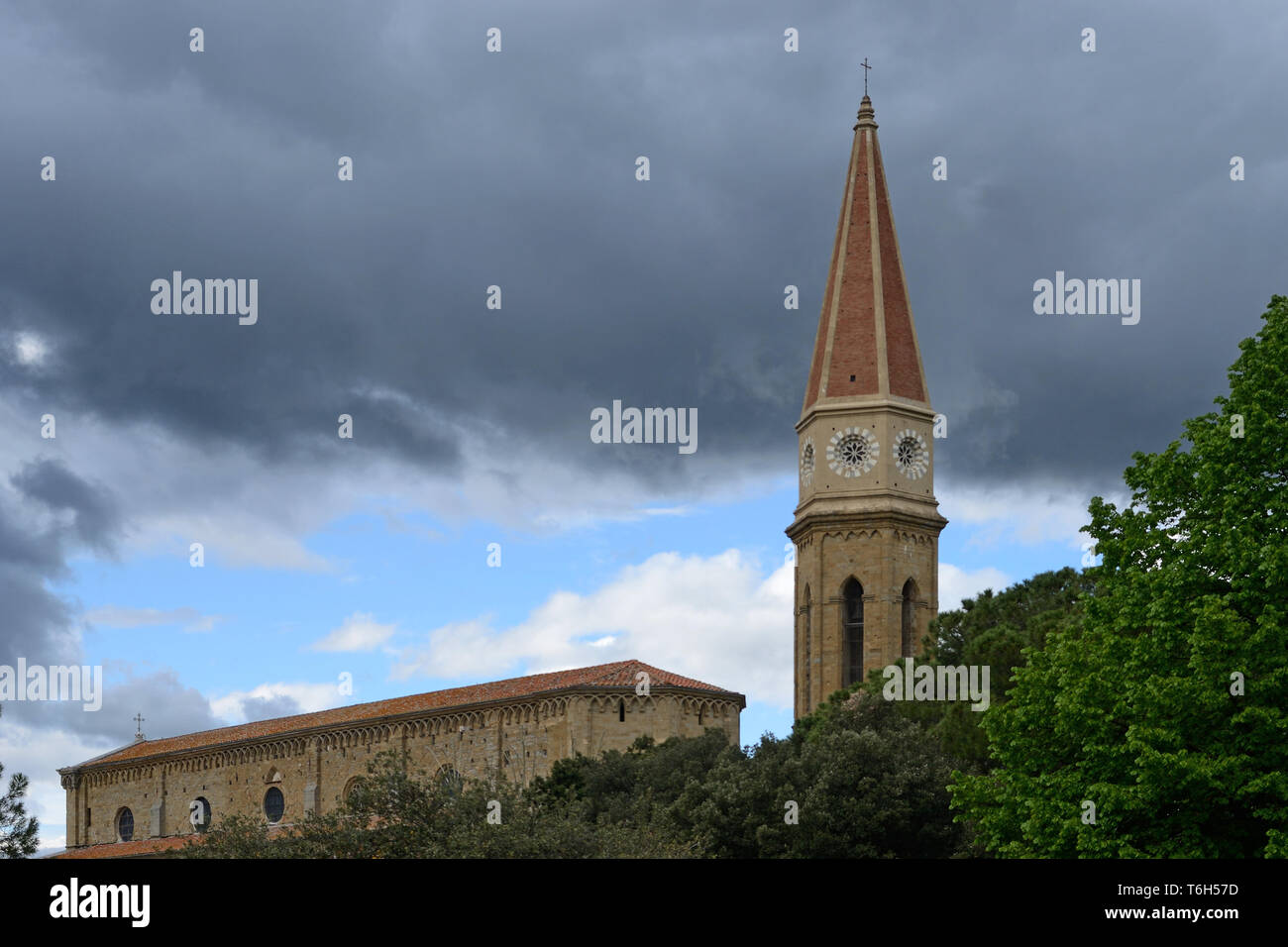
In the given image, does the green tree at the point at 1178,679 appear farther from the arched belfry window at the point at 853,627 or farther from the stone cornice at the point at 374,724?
the arched belfry window at the point at 853,627

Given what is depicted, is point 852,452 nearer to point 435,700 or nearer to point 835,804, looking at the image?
point 435,700

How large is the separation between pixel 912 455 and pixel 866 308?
7.03m

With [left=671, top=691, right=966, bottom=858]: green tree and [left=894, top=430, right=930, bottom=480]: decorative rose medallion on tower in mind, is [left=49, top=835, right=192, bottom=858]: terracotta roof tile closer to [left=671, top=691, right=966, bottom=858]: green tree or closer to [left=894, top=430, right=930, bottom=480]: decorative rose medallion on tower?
[left=894, top=430, right=930, bottom=480]: decorative rose medallion on tower

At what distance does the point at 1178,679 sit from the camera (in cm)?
2466

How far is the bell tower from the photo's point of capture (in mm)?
68000

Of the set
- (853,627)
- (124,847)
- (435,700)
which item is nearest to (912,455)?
(853,627)

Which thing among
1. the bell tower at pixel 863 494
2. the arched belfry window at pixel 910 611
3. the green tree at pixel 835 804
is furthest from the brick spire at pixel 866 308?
the green tree at pixel 835 804

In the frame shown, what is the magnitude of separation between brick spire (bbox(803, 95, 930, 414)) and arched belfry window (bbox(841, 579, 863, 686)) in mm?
8251

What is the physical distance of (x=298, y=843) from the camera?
28641mm

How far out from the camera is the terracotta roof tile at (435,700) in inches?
2549

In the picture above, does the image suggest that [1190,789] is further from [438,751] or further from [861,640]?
[438,751]

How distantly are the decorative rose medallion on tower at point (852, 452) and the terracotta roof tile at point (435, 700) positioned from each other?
1118 cm

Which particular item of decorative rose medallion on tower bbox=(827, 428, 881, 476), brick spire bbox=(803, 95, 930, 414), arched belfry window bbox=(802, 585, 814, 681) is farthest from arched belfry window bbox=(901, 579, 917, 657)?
brick spire bbox=(803, 95, 930, 414)

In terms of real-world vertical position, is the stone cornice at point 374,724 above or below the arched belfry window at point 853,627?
below
